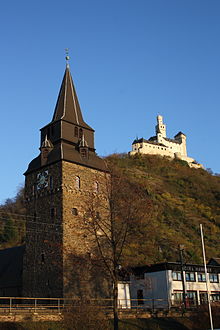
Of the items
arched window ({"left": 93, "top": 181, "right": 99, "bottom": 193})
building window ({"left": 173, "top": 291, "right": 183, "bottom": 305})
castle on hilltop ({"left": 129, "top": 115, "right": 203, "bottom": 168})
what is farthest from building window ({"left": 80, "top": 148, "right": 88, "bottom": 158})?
castle on hilltop ({"left": 129, "top": 115, "right": 203, "bottom": 168})

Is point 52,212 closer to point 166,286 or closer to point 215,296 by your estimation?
point 166,286

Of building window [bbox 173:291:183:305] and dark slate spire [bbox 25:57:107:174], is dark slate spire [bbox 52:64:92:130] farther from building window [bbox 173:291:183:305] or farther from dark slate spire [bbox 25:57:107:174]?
building window [bbox 173:291:183:305]

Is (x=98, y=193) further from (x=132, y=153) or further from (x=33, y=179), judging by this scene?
(x=132, y=153)

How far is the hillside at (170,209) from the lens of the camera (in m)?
70.1

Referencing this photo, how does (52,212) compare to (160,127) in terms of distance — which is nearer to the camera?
(52,212)

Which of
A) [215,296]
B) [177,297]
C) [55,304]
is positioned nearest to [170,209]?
[215,296]

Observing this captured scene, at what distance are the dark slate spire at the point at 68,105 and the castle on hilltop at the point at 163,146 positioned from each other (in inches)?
3600

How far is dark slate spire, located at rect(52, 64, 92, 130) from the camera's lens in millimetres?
42700

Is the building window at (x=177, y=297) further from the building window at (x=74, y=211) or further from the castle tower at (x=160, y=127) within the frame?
the castle tower at (x=160, y=127)

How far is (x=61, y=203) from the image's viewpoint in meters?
37.8

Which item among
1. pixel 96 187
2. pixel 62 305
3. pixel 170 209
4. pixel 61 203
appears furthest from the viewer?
pixel 170 209

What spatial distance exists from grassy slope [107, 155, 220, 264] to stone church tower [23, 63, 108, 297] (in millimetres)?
14729

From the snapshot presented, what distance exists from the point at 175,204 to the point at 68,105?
5918cm

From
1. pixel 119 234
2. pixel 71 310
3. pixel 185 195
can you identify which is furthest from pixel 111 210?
pixel 185 195
